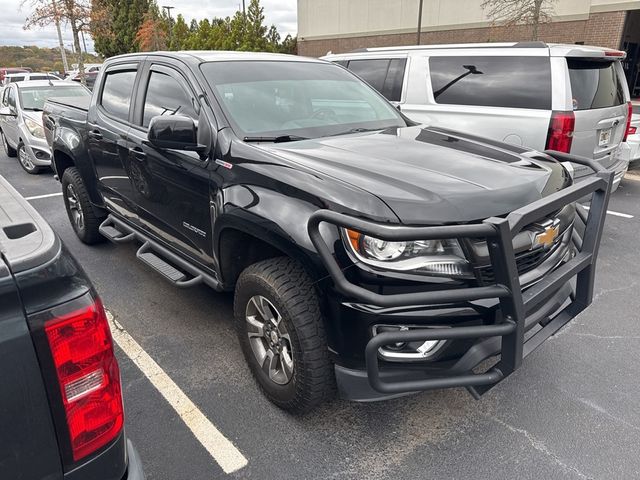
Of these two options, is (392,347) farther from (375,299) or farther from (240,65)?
(240,65)

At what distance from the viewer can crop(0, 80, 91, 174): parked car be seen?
28.1ft

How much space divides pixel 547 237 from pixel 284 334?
1.40 metres

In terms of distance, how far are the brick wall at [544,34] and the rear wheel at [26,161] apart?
67.0ft

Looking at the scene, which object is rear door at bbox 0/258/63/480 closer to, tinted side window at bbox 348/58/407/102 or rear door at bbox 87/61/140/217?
rear door at bbox 87/61/140/217

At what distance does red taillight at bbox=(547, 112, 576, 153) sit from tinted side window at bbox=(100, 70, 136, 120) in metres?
3.88

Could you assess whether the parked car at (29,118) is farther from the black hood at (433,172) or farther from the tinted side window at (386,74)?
the black hood at (433,172)

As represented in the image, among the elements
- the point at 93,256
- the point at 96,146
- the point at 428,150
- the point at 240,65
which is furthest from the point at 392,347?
the point at 93,256

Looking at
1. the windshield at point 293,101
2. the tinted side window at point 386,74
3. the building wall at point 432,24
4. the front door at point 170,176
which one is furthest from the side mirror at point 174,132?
the building wall at point 432,24

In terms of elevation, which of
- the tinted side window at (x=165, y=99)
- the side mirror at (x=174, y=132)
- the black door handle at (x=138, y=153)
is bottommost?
the black door handle at (x=138, y=153)

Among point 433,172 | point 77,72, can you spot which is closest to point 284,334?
point 433,172

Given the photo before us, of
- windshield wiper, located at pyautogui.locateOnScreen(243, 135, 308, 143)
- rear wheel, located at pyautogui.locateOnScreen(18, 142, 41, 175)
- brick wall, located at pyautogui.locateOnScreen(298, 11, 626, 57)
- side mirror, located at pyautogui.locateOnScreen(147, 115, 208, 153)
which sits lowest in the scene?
rear wheel, located at pyautogui.locateOnScreen(18, 142, 41, 175)

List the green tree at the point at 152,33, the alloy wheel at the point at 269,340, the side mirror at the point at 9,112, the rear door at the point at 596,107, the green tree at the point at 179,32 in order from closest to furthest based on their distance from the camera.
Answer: the alloy wheel at the point at 269,340 < the rear door at the point at 596,107 < the side mirror at the point at 9,112 < the green tree at the point at 152,33 < the green tree at the point at 179,32

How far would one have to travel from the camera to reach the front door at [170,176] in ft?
9.98

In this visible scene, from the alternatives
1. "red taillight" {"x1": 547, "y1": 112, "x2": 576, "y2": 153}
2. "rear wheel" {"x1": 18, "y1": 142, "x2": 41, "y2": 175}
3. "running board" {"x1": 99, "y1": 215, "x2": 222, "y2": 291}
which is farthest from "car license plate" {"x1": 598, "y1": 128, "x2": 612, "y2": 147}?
"rear wheel" {"x1": 18, "y1": 142, "x2": 41, "y2": 175}
